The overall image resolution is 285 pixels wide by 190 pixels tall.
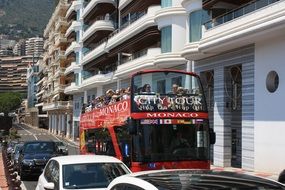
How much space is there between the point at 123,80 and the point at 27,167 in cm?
2938

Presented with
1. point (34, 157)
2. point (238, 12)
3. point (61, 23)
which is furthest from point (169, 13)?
point (61, 23)

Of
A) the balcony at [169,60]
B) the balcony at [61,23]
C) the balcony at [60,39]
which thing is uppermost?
the balcony at [61,23]

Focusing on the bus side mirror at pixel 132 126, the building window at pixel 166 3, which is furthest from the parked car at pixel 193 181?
the building window at pixel 166 3

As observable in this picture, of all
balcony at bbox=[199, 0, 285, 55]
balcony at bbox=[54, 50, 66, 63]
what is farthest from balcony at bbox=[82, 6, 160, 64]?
balcony at bbox=[54, 50, 66, 63]

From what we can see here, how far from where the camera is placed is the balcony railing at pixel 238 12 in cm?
2405

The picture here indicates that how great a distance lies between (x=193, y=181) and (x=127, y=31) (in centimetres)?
4207

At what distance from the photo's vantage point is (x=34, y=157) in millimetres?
22641

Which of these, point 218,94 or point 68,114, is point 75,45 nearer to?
point 68,114

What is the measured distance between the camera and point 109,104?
1941 centimetres

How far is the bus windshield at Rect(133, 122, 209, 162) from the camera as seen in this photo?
580 inches

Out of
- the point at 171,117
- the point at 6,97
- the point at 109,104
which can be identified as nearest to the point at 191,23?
the point at 109,104

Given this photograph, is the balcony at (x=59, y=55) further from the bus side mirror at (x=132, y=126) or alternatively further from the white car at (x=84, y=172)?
the white car at (x=84, y=172)

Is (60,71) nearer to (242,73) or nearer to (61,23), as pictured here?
(61,23)

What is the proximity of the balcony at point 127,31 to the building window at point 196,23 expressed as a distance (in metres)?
7.32
